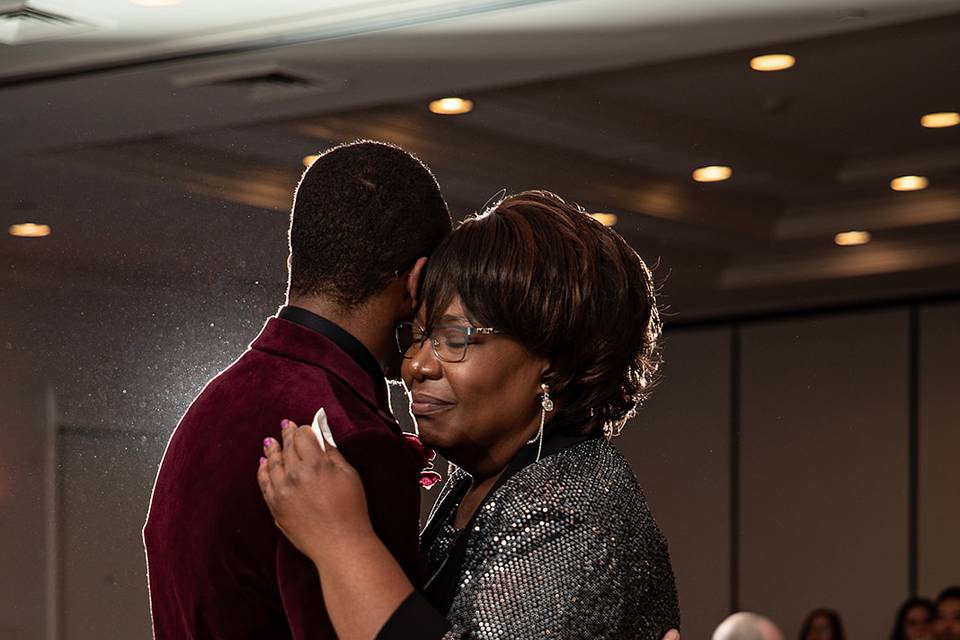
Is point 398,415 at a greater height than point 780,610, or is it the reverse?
point 398,415

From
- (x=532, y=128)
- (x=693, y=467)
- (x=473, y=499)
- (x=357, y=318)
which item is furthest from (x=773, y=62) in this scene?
(x=357, y=318)

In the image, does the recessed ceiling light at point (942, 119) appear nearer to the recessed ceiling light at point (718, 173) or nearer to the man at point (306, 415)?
the recessed ceiling light at point (718, 173)

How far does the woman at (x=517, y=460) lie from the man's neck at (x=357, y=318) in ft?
0.18

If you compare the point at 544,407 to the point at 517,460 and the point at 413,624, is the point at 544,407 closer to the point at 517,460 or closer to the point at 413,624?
the point at 517,460

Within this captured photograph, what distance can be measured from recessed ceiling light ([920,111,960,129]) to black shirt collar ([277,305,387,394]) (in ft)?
7.26

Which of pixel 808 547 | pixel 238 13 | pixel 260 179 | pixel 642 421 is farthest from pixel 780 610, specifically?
pixel 238 13

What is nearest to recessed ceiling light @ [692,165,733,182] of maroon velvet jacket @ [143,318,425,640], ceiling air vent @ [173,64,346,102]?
ceiling air vent @ [173,64,346,102]

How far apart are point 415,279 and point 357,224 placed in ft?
0.30

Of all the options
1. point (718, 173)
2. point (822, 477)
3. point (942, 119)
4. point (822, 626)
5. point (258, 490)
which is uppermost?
point (942, 119)

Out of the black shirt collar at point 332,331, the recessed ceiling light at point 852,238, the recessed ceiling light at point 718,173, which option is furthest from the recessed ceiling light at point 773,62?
the black shirt collar at point 332,331

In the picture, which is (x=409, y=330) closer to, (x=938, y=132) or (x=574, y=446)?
(x=574, y=446)

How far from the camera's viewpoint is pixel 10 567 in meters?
4.22

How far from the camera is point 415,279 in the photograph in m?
1.61

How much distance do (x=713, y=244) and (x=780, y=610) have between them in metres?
Result: 0.90
